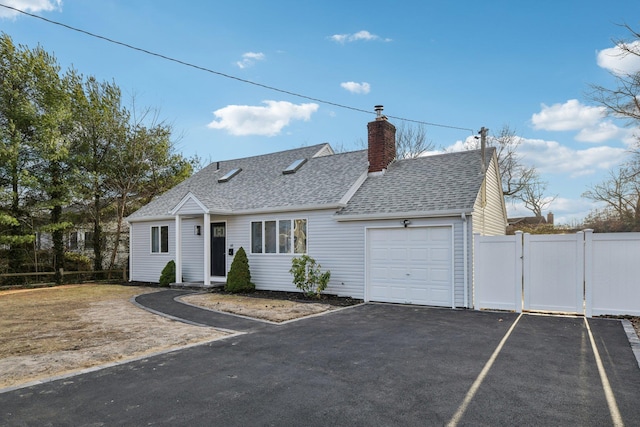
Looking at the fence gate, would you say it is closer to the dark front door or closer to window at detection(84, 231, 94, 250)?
the dark front door

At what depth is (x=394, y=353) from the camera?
591 cm

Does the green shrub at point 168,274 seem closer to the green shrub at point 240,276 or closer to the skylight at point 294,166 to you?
the green shrub at point 240,276

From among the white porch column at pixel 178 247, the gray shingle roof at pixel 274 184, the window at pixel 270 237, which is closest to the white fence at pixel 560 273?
the gray shingle roof at pixel 274 184

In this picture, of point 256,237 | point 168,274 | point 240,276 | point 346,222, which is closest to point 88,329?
point 240,276

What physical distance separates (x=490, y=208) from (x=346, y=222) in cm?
497

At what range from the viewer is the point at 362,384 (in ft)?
15.1

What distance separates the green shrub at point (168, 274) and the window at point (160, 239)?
1241 mm

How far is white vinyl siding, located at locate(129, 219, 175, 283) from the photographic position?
16453mm

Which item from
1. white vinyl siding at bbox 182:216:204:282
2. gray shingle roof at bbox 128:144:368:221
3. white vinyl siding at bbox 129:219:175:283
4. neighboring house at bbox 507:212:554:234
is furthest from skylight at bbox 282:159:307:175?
neighboring house at bbox 507:212:554:234

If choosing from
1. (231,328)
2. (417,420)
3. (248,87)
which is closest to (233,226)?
(248,87)

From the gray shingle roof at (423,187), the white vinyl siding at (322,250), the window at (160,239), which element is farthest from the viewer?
the window at (160,239)

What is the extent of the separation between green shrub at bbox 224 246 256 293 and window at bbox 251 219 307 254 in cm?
67

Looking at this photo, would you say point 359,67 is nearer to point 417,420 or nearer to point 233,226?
point 233,226

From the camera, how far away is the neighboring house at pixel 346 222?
10.4 metres
